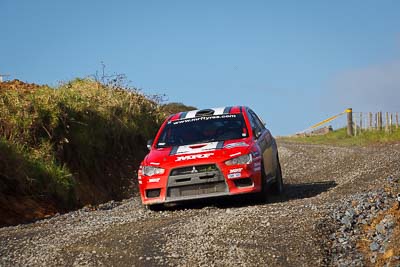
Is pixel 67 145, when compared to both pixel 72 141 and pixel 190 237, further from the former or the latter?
pixel 190 237

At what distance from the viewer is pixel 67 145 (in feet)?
62.2

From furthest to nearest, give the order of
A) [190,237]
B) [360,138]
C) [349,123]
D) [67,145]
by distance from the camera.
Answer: [349,123]
[360,138]
[67,145]
[190,237]

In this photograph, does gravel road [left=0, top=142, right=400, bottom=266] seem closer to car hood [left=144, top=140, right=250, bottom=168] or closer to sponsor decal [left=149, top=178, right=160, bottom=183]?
sponsor decal [left=149, top=178, right=160, bottom=183]

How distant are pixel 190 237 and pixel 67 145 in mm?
10078

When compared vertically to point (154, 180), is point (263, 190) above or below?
below

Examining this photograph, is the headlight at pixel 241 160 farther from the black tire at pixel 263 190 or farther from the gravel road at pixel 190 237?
the gravel road at pixel 190 237

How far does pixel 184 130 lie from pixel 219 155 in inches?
60.4

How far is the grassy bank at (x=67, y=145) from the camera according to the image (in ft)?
51.6

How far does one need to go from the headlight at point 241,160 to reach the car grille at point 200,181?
0.23m

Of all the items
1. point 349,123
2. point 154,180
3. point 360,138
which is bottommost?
point 360,138

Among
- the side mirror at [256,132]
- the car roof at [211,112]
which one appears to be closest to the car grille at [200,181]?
the side mirror at [256,132]

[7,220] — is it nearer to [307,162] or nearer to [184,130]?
[184,130]

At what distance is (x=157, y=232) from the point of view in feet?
32.6

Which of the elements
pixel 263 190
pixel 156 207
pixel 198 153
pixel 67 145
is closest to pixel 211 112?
pixel 198 153
